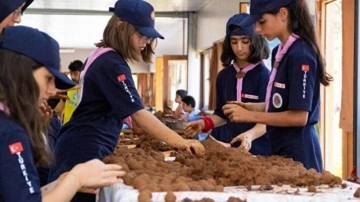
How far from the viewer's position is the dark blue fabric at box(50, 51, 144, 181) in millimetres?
2099

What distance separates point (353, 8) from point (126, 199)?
10.2ft

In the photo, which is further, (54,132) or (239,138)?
(54,132)

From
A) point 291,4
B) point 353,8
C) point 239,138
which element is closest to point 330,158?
point 353,8

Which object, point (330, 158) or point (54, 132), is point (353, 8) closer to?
point (330, 158)

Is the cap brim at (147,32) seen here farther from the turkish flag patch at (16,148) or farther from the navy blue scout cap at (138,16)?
the turkish flag patch at (16,148)

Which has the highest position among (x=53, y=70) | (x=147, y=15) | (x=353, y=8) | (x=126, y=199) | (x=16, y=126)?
(x=353, y=8)

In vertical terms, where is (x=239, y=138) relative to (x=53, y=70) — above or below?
below

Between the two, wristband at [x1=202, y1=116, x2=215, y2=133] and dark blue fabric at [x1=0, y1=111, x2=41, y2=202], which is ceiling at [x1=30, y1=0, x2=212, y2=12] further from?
dark blue fabric at [x1=0, y1=111, x2=41, y2=202]

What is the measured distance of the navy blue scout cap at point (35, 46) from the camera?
55.6 inches

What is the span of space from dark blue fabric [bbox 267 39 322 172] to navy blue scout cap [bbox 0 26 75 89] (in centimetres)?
88

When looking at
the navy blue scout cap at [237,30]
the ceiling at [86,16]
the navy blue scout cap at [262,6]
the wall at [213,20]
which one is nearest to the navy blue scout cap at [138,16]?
the navy blue scout cap at [262,6]

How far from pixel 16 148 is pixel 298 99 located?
3.48 ft

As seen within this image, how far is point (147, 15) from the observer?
2.21 m

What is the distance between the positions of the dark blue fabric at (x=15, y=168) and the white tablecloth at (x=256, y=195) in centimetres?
21
